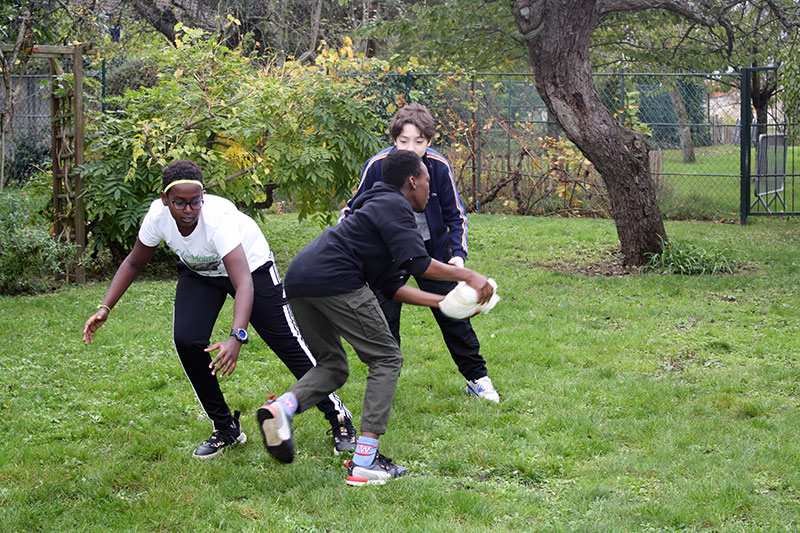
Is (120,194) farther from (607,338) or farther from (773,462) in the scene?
(773,462)

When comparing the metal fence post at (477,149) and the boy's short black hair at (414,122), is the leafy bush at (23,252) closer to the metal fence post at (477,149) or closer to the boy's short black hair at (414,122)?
the boy's short black hair at (414,122)

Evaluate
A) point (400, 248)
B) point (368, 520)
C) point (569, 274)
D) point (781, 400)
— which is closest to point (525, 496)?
point (368, 520)

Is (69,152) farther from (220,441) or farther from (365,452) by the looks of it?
(365,452)

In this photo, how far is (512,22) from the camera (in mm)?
11055

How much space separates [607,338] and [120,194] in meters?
5.19

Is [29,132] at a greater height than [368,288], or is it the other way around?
[29,132]

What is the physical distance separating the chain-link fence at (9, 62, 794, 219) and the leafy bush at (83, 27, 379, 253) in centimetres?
430

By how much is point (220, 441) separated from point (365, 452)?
90cm

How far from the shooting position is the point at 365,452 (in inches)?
165

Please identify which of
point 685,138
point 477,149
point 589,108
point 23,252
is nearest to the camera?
point 23,252

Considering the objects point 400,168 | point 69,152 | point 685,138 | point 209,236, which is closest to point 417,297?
point 400,168

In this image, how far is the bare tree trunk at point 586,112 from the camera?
9391 millimetres

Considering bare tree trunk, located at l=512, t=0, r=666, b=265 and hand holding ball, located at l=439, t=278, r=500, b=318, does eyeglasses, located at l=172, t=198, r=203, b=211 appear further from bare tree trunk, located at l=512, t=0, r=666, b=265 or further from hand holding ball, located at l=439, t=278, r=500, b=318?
bare tree trunk, located at l=512, t=0, r=666, b=265

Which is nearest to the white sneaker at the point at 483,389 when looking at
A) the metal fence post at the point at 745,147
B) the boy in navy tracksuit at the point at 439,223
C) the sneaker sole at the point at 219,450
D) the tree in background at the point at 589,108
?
the boy in navy tracksuit at the point at 439,223
